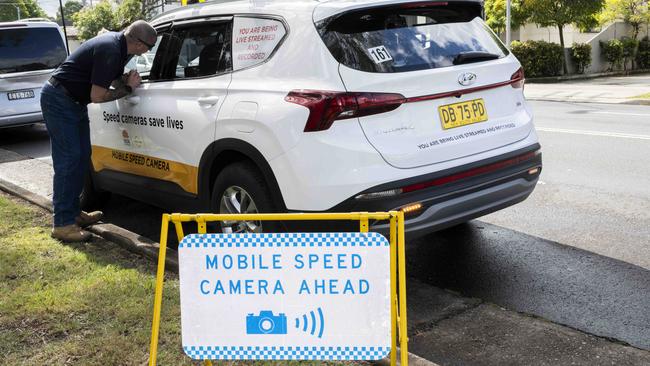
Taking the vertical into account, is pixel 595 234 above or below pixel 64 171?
below

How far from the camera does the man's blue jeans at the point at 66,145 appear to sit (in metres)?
5.18

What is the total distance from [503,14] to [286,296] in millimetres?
28207

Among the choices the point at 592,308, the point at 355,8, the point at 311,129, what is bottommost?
the point at 592,308

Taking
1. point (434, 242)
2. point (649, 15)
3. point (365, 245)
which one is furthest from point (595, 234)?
point (649, 15)

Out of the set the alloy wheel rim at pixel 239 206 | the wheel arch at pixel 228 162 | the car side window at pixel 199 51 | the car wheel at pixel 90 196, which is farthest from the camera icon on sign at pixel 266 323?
the car wheel at pixel 90 196

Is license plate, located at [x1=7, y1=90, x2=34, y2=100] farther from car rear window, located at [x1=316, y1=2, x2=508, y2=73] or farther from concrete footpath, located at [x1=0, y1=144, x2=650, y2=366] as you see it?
car rear window, located at [x1=316, y1=2, x2=508, y2=73]

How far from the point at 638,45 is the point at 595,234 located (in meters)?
27.7

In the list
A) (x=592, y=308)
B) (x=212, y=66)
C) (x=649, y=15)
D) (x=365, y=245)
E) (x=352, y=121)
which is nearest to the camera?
(x=365, y=245)

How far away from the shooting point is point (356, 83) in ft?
12.0

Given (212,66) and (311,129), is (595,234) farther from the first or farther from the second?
(212,66)

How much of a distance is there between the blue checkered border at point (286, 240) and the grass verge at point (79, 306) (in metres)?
0.85

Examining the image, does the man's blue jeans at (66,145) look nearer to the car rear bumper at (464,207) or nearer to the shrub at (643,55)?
the car rear bumper at (464,207)

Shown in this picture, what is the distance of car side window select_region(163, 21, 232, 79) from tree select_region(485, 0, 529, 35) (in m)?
23.3

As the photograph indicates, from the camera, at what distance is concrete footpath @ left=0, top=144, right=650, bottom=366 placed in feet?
10.8
